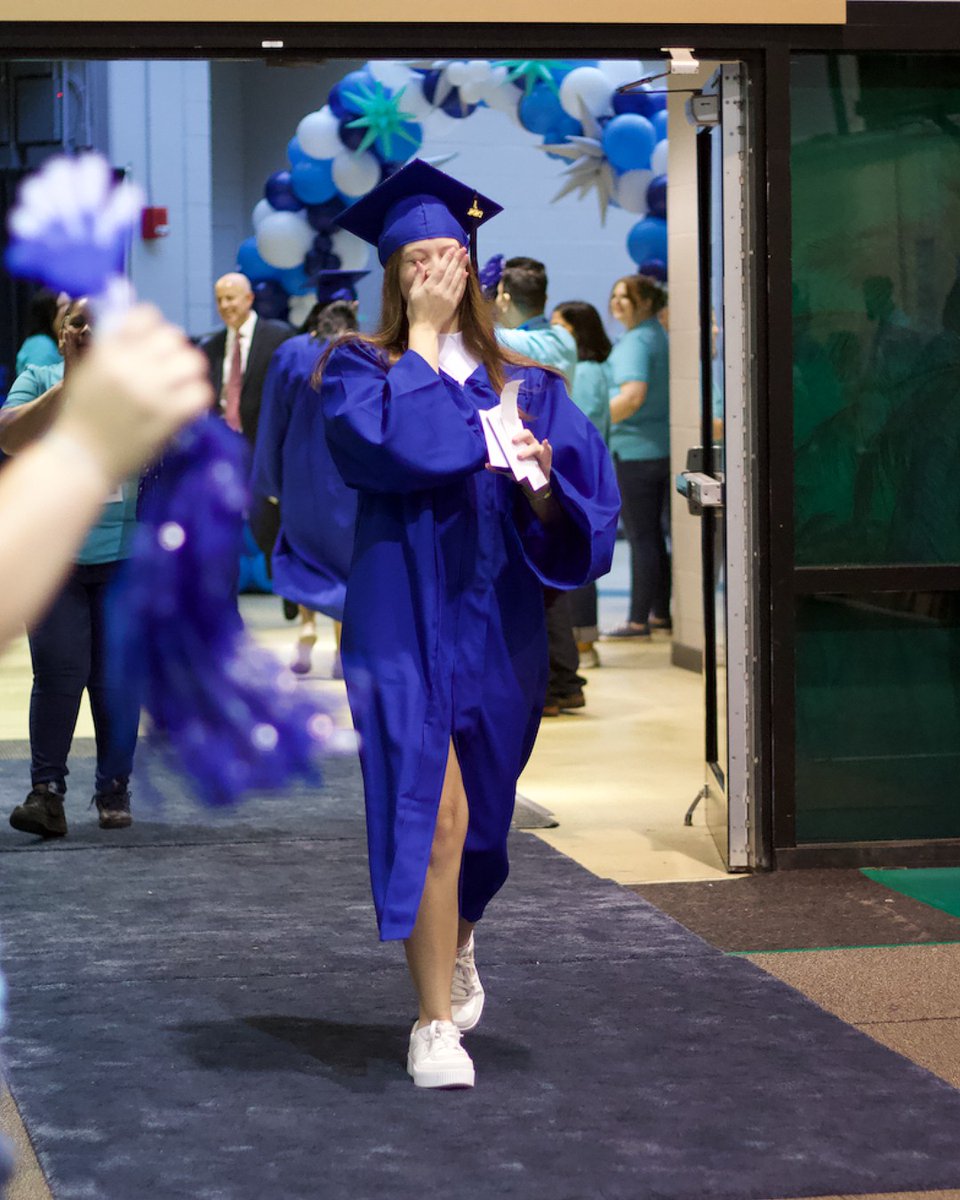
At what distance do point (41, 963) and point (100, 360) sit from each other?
10.3 ft

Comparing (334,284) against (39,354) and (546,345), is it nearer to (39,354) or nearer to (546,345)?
(546,345)

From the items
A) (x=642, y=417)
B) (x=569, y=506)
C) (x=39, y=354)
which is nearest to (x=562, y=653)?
(x=642, y=417)

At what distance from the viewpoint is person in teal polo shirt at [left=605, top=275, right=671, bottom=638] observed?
29.7ft

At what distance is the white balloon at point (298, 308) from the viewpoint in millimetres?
11211

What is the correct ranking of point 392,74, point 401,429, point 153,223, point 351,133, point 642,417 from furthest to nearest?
point 153,223 < point 392,74 < point 351,133 < point 642,417 < point 401,429

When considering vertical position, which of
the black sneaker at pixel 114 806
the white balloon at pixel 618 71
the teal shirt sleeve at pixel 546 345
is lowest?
the black sneaker at pixel 114 806

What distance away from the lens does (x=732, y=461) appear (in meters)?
4.98

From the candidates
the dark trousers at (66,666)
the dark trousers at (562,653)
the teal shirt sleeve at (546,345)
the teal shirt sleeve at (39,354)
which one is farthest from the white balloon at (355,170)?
the dark trousers at (66,666)

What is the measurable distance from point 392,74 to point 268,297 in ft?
4.84

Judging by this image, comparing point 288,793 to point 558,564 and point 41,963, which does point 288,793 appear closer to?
point 41,963

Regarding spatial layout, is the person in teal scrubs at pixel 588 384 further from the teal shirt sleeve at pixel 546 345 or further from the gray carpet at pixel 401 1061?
the gray carpet at pixel 401 1061

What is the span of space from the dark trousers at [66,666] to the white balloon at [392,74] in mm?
4989

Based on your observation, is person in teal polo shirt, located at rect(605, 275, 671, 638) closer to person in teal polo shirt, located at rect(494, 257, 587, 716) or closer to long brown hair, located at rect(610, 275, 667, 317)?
long brown hair, located at rect(610, 275, 667, 317)

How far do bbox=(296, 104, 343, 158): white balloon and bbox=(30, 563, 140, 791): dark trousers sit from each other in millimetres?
4980
